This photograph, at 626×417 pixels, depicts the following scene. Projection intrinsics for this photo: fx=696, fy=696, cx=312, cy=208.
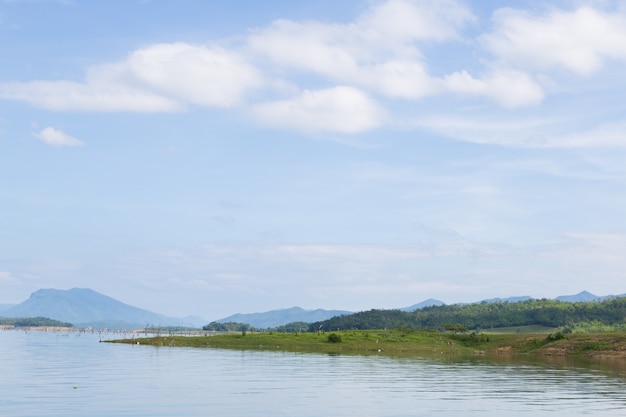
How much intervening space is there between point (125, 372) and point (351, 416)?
5159cm

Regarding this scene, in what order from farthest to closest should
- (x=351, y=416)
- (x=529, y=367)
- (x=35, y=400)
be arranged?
(x=529, y=367) → (x=35, y=400) → (x=351, y=416)

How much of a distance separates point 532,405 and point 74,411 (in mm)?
42495

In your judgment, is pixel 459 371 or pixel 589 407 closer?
pixel 589 407

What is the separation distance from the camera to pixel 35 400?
6469 cm

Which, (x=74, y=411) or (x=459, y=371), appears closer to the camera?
(x=74, y=411)

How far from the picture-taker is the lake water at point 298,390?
201 feet

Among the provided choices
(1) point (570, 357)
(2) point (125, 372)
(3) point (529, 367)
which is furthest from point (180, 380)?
(1) point (570, 357)

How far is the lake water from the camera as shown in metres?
61.1

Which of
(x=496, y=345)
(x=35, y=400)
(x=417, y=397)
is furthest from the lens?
(x=496, y=345)

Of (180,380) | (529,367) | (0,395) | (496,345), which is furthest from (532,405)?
(496,345)

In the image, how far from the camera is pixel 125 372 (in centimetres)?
9925

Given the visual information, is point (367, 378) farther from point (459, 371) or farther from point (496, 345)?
point (496, 345)

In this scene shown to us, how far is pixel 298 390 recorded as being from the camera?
77.0 meters

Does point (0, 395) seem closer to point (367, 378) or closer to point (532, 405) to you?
point (367, 378)
